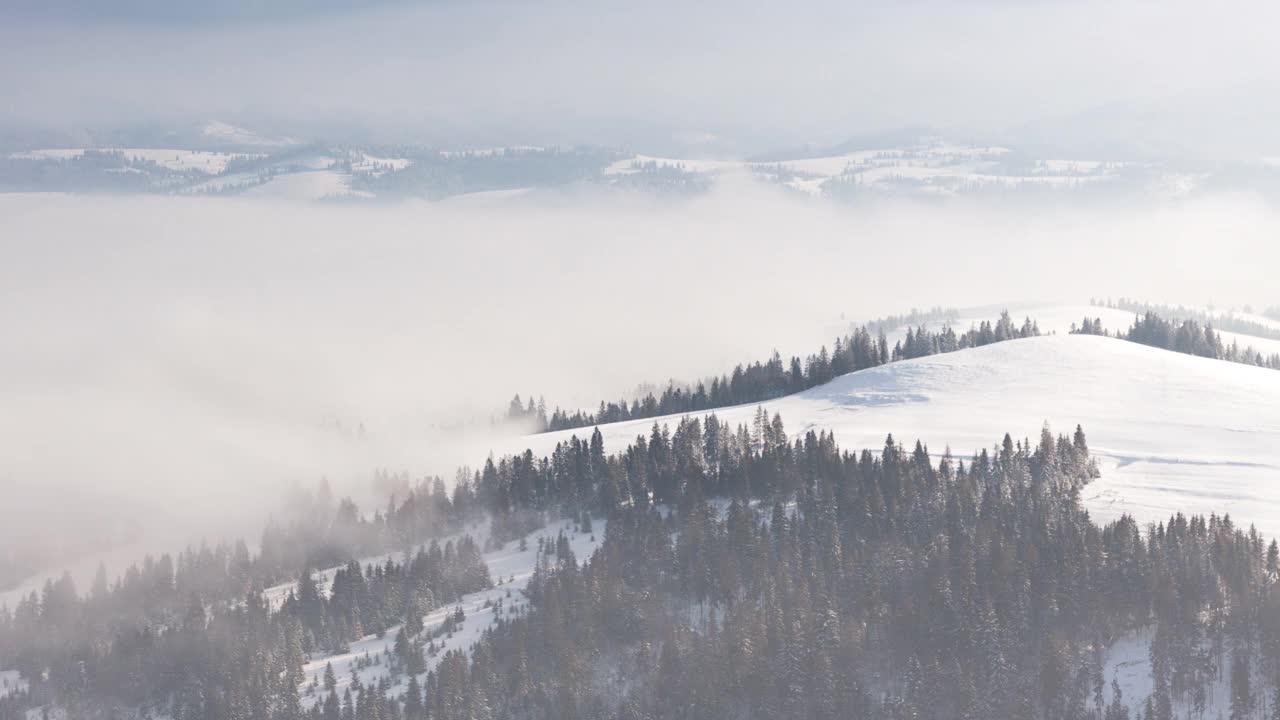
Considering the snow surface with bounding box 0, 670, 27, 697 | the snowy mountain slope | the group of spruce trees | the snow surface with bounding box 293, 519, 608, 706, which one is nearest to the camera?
the group of spruce trees

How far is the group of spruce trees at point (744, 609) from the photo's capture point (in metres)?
109

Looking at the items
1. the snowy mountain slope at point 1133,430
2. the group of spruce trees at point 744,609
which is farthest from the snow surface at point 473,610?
the snowy mountain slope at point 1133,430

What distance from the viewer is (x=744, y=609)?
12225 centimetres

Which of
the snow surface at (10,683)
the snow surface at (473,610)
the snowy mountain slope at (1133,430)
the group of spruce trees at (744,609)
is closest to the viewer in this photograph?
the group of spruce trees at (744,609)

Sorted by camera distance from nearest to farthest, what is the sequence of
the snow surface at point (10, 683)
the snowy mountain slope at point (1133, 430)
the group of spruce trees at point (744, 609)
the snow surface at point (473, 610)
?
1. the group of spruce trees at point (744, 609)
2. the snow surface at point (473, 610)
3. the snowy mountain slope at point (1133, 430)
4. the snow surface at point (10, 683)

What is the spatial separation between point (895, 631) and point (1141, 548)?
863 inches

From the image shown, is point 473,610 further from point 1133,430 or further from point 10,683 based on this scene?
point 1133,430

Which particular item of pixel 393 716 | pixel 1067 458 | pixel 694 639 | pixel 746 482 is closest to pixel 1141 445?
pixel 1067 458

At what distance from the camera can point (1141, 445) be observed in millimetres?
162125

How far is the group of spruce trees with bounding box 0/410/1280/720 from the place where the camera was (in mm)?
108938

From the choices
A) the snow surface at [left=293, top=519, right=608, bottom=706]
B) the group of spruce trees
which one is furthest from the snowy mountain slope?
the snow surface at [left=293, top=519, right=608, bottom=706]

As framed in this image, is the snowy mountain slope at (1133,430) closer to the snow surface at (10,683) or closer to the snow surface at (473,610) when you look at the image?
the snow surface at (473,610)

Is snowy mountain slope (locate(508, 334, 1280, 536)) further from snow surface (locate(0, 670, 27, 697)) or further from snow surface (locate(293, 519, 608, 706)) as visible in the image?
snow surface (locate(0, 670, 27, 697))

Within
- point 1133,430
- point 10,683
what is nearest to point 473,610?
point 10,683
